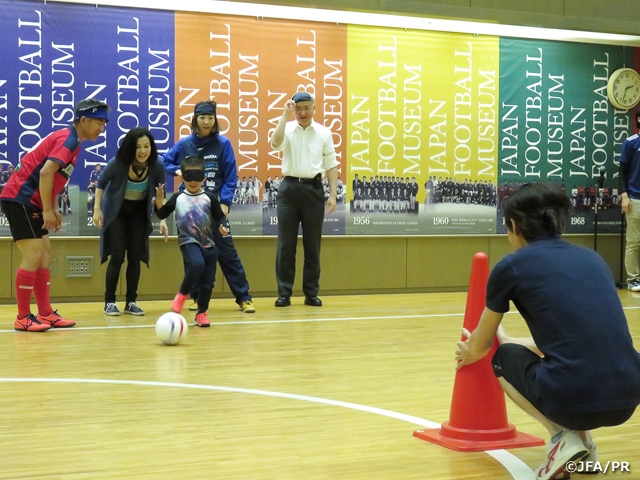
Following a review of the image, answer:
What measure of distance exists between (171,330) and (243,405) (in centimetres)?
167

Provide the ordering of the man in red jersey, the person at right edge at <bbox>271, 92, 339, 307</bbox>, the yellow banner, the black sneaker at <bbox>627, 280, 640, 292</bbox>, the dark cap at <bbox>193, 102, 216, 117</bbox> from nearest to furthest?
the man in red jersey, the dark cap at <bbox>193, 102, 216, 117</bbox>, the person at right edge at <bbox>271, 92, 339, 307</bbox>, the yellow banner, the black sneaker at <bbox>627, 280, 640, 292</bbox>

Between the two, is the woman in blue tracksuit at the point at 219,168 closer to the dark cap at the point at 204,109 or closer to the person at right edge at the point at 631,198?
the dark cap at the point at 204,109

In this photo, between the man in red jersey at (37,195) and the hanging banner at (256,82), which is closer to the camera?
the man in red jersey at (37,195)

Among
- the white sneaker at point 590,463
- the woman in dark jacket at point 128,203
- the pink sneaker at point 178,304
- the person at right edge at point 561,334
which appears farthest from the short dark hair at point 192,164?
the white sneaker at point 590,463

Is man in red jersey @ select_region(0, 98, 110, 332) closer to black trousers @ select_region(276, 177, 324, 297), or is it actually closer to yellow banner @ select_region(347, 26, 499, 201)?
black trousers @ select_region(276, 177, 324, 297)

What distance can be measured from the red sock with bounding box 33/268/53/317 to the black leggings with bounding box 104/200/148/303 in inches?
32.6

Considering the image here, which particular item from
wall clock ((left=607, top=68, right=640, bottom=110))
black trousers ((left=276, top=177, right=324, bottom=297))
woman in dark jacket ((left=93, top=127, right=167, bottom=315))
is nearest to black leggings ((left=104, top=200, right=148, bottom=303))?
woman in dark jacket ((left=93, top=127, right=167, bottom=315))

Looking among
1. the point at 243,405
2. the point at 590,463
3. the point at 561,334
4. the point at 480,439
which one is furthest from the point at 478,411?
the point at 243,405

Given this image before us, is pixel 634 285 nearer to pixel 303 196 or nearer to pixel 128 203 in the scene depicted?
pixel 303 196

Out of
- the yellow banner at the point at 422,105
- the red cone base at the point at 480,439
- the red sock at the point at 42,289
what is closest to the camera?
the red cone base at the point at 480,439

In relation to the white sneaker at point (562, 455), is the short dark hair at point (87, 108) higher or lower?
higher

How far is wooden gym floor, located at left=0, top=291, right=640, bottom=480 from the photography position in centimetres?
299

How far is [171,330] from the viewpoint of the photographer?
5461mm

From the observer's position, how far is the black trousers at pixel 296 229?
7816mm
